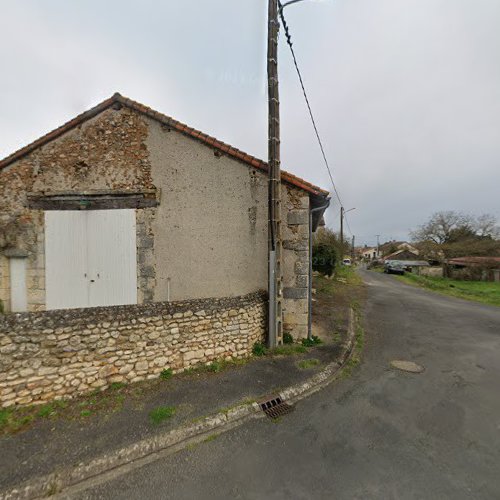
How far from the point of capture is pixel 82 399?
3816mm

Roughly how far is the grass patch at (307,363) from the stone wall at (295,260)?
900mm

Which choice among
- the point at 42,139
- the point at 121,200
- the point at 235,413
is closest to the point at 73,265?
the point at 121,200

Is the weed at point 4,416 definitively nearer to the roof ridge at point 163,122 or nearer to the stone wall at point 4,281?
the stone wall at point 4,281

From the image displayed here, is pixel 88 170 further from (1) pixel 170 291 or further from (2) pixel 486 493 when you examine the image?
(2) pixel 486 493

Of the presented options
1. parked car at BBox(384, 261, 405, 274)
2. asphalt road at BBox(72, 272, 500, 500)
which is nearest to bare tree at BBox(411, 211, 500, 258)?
parked car at BBox(384, 261, 405, 274)

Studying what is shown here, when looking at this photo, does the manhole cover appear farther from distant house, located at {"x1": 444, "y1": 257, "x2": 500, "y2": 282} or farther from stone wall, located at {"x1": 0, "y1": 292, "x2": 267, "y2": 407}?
distant house, located at {"x1": 444, "y1": 257, "x2": 500, "y2": 282}

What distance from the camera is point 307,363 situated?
15.8 ft

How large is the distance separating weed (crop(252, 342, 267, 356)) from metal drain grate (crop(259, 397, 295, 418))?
1468 millimetres

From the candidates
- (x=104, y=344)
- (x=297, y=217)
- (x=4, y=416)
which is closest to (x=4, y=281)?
(x=4, y=416)

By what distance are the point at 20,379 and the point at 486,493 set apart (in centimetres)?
604

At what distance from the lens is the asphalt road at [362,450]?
7.61 feet

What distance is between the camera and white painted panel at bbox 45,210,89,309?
19.4ft

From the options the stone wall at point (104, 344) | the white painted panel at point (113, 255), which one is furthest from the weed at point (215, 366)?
the white painted panel at point (113, 255)

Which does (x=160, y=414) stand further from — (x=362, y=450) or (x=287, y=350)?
(x=287, y=350)
